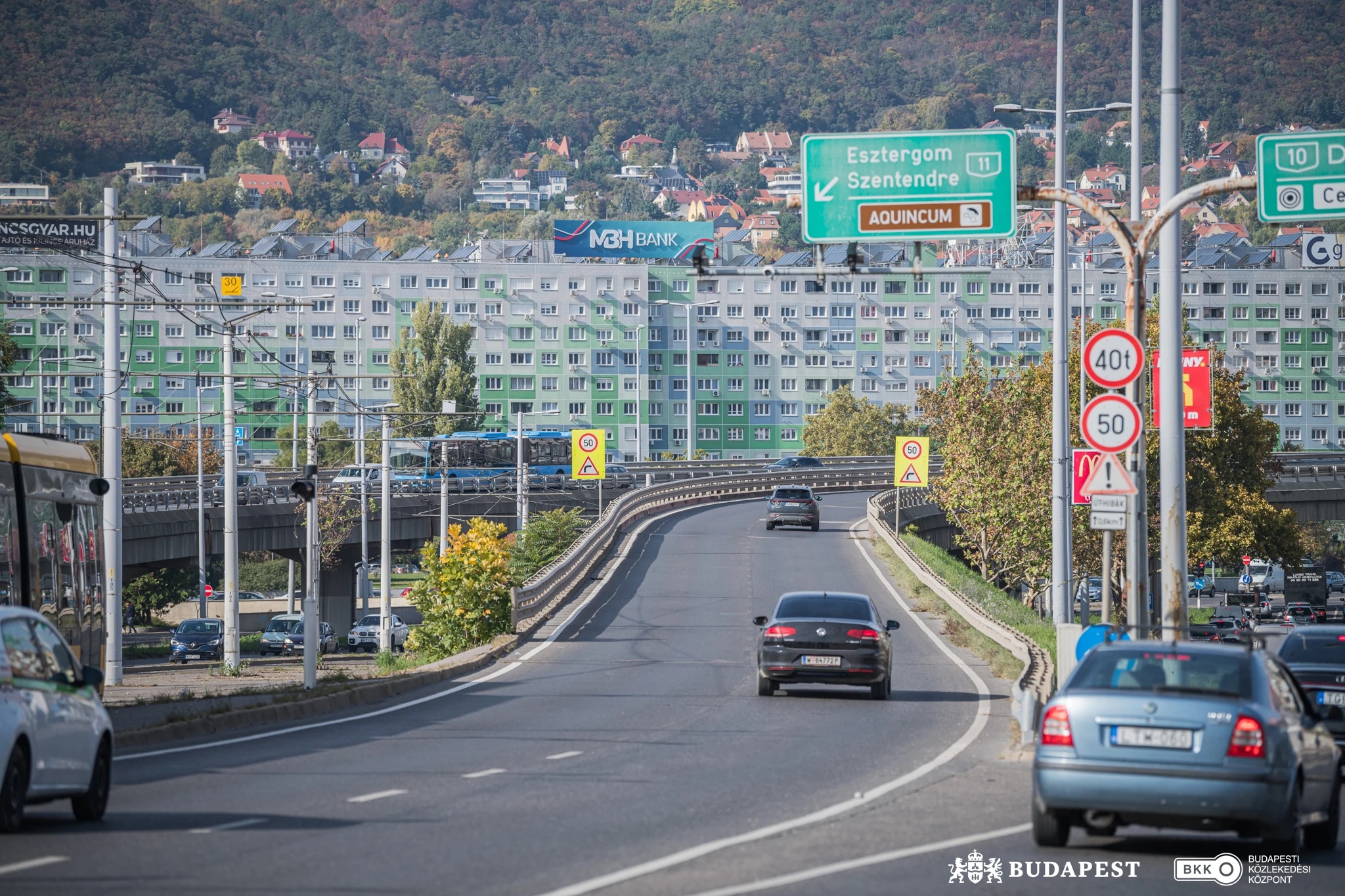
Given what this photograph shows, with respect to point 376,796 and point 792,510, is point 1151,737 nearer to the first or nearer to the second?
point 376,796

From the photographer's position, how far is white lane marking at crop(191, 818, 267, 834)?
443 inches

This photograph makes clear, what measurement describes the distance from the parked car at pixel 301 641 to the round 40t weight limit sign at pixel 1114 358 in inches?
1757

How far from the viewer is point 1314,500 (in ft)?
255

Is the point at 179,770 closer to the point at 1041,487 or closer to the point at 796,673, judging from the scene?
the point at 796,673

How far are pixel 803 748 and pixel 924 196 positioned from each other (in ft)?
24.6

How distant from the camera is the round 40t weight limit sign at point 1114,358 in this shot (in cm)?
1733

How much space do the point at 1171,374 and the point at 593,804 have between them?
8.29 metres

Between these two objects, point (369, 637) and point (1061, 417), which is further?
point (369, 637)

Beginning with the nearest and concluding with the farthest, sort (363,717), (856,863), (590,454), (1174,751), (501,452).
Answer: (856,863) < (1174,751) < (363,717) < (590,454) < (501,452)

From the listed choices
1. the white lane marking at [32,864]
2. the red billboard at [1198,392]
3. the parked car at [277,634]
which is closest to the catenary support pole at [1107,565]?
the red billboard at [1198,392]

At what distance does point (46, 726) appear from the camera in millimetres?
11180

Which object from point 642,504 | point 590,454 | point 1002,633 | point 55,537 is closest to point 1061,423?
point 1002,633

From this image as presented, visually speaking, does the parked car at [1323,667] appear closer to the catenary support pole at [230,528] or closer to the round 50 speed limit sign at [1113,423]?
the round 50 speed limit sign at [1113,423]

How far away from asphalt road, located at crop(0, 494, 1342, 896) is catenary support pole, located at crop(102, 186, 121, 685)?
12272 mm
